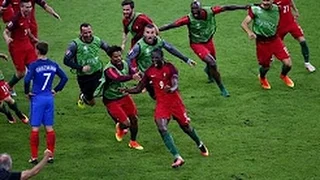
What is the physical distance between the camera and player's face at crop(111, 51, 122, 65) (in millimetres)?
14381

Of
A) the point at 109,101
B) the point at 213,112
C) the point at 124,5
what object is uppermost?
the point at 124,5

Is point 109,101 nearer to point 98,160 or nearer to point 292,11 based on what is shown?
point 98,160

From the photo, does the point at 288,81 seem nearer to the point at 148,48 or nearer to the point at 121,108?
the point at 148,48

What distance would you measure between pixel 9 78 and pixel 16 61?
71.6 inches

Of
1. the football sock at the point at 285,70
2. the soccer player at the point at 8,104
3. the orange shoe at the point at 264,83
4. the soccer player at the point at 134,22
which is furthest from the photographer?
the orange shoe at the point at 264,83

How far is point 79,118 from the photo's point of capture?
16453 millimetres

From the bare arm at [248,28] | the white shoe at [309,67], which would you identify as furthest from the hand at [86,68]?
the white shoe at [309,67]

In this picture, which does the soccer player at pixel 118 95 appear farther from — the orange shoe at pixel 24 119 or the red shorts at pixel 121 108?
the orange shoe at pixel 24 119

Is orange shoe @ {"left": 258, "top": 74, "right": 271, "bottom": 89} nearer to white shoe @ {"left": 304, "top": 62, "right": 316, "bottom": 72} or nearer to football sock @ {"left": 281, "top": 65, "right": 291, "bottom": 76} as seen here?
football sock @ {"left": 281, "top": 65, "right": 291, "bottom": 76}

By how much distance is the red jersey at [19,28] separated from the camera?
1650 centimetres

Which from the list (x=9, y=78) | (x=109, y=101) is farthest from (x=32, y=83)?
(x=9, y=78)

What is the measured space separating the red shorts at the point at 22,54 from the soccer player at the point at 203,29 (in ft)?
8.67

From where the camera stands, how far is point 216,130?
15602 mm

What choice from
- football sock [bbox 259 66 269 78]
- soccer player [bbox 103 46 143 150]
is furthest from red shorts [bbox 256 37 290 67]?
soccer player [bbox 103 46 143 150]
